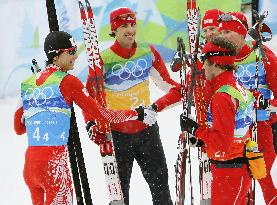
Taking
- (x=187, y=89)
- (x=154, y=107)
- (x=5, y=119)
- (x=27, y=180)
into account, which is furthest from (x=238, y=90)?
(x=5, y=119)

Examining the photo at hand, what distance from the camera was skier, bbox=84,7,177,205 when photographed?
5.41 metres

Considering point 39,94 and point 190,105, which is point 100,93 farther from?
point 190,105

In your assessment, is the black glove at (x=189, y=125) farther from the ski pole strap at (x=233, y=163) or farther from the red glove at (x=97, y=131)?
the red glove at (x=97, y=131)

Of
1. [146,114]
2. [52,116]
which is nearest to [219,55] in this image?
[146,114]

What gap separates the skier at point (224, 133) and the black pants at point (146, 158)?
947 millimetres

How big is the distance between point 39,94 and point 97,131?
0.64 metres

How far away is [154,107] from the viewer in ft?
17.5

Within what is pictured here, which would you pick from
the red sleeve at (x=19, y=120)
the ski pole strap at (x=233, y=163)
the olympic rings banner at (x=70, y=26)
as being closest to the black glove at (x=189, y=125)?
the ski pole strap at (x=233, y=163)

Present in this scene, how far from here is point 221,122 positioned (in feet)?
13.8

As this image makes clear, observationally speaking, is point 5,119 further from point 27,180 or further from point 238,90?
point 238,90

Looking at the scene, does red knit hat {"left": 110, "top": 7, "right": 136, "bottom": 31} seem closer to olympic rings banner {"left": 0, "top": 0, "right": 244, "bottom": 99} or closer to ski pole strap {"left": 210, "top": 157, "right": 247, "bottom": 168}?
ski pole strap {"left": 210, "top": 157, "right": 247, "bottom": 168}

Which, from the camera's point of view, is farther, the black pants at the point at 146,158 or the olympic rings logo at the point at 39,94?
the black pants at the point at 146,158

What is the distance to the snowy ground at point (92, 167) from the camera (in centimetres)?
690

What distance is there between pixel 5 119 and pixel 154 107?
6686mm
